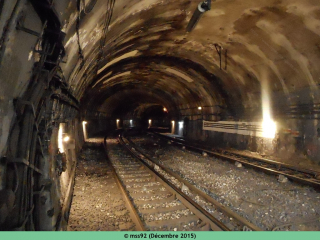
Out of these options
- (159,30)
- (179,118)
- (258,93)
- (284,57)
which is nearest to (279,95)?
(258,93)

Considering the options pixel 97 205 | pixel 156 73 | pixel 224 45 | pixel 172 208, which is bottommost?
pixel 97 205

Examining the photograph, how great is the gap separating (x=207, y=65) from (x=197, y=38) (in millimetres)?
3183

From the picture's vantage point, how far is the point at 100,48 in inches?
252

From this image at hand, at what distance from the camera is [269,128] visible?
10766mm

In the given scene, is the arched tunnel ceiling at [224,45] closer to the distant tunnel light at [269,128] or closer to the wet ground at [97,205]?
the distant tunnel light at [269,128]

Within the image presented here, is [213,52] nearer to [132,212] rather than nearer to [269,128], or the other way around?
[269,128]

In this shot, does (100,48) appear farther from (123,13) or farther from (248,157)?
(248,157)

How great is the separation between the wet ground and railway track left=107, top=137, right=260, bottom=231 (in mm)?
250

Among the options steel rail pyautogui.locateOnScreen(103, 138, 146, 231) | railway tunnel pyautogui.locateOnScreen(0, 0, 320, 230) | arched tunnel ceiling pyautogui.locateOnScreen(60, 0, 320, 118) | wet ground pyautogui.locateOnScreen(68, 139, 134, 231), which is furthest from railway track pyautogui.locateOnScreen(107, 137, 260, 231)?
arched tunnel ceiling pyautogui.locateOnScreen(60, 0, 320, 118)

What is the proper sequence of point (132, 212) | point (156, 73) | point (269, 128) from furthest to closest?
point (156, 73), point (269, 128), point (132, 212)

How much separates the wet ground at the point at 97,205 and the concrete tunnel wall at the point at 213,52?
8.92 feet

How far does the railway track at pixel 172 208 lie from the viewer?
426 centimetres

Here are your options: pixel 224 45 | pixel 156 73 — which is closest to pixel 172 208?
pixel 224 45

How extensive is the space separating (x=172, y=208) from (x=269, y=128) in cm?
755
